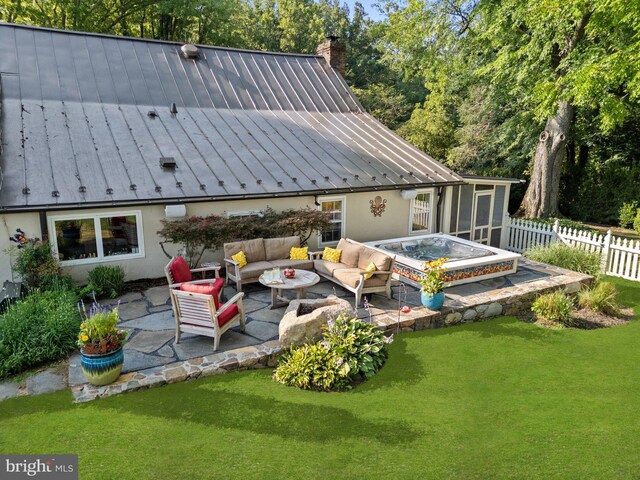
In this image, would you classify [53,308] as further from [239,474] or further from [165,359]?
[239,474]

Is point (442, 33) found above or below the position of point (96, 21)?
below

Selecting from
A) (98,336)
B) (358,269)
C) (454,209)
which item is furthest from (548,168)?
(98,336)

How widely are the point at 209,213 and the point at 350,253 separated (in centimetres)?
340

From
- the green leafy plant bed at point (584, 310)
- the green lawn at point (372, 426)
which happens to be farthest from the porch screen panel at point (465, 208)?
the green lawn at point (372, 426)

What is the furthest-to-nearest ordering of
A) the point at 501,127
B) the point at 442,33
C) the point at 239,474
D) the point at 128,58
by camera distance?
the point at 501,127, the point at 442,33, the point at 128,58, the point at 239,474

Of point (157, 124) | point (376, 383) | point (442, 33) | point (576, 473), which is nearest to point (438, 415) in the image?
point (376, 383)

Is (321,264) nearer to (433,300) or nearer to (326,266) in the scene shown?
(326,266)

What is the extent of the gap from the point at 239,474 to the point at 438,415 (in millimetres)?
2518

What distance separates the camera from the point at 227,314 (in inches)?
273

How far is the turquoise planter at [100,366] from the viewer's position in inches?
219

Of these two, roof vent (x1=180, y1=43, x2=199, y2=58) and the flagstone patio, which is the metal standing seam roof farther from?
the flagstone patio

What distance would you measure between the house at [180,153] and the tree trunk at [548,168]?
4.07 metres

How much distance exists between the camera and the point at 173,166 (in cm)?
1012

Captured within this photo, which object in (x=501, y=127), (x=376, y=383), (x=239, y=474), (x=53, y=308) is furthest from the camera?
(x=501, y=127)
